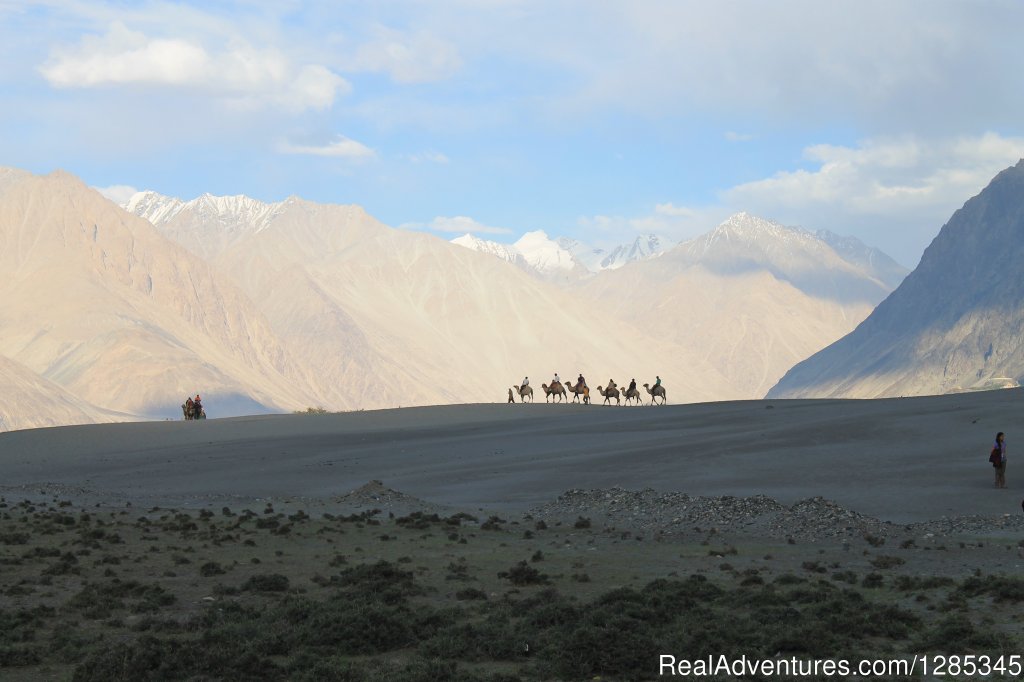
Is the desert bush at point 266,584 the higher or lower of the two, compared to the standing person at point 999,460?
lower

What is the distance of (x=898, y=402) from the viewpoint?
2005 inches

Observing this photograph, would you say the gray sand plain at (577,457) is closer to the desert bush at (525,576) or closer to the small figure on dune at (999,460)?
the small figure on dune at (999,460)

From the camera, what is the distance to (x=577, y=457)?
129 feet

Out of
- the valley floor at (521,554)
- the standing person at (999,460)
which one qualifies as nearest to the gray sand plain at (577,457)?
the valley floor at (521,554)

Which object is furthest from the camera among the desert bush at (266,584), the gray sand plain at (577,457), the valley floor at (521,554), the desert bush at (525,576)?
the gray sand plain at (577,457)

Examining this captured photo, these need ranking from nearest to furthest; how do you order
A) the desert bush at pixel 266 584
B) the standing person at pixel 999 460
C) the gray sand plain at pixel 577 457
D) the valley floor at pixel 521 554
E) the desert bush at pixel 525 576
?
the valley floor at pixel 521 554
the desert bush at pixel 266 584
the desert bush at pixel 525 576
the standing person at pixel 999 460
the gray sand plain at pixel 577 457

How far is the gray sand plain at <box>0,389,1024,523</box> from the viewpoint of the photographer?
3077cm

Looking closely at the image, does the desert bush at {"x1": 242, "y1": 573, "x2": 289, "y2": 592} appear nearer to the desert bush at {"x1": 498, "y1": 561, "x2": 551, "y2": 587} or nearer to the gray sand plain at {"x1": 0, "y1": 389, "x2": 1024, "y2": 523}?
the desert bush at {"x1": 498, "y1": 561, "x2": 551, "y2": 587}

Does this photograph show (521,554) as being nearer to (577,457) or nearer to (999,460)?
(999,460)

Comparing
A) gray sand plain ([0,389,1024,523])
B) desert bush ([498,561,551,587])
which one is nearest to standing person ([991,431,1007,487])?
gray sand plain ([0,389,1024,523])

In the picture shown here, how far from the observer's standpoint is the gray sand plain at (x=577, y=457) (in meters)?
30.8

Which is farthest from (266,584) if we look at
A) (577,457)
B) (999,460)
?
(577,457)

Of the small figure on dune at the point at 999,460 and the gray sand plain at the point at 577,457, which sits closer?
the small figure on dune at the point at 999,460

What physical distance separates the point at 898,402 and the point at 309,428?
85.2ft
